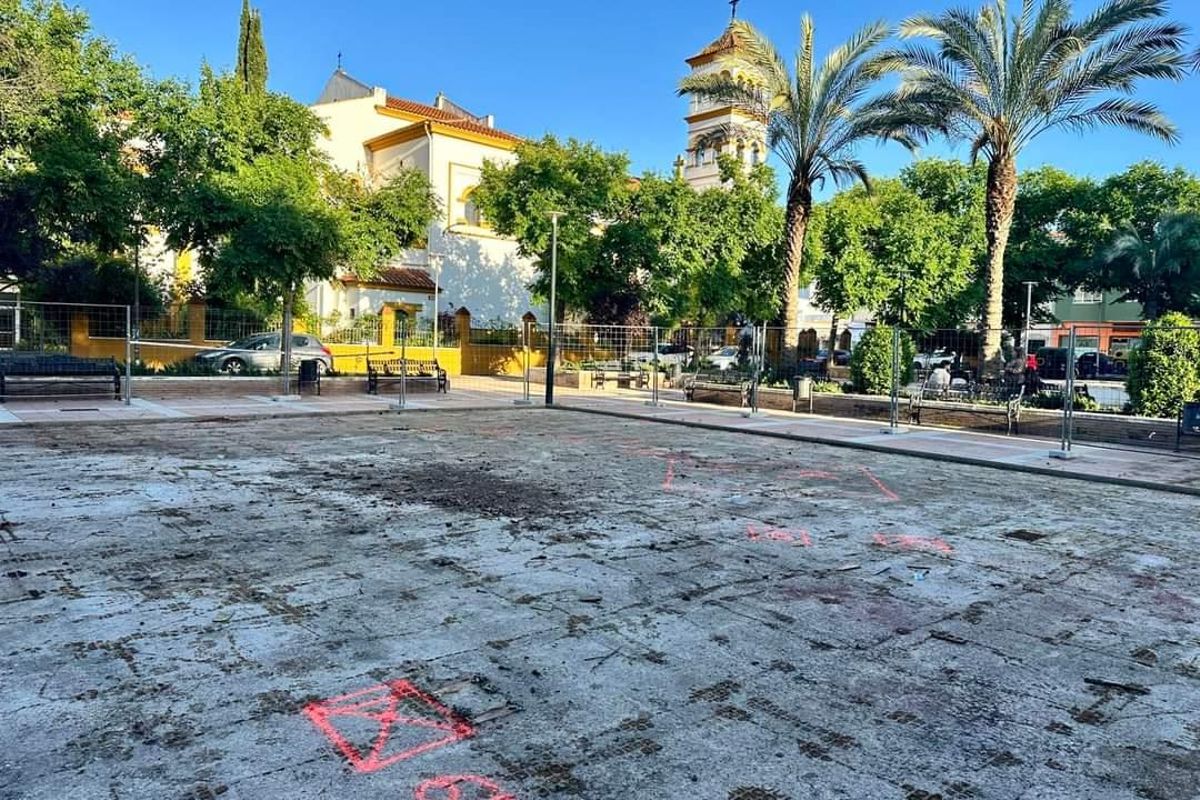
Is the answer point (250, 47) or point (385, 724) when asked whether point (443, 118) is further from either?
point (385, 724)

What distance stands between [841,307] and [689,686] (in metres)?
31.4

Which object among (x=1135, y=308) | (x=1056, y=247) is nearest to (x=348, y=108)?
(x=1056, y=247)

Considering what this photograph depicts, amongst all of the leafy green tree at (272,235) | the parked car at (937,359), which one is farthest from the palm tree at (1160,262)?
the leafy green tree at (272,235)

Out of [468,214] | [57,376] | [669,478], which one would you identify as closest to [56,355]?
[57,376]

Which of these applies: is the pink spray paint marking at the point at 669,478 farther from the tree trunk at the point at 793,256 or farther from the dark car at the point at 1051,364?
the dark car at the point at 1051,364

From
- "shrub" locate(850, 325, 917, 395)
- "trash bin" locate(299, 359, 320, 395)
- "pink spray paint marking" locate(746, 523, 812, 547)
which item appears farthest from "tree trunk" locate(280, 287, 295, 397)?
"pink spray paint marking" locate(746, 523, 812, 547)

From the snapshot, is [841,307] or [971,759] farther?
[841,307]

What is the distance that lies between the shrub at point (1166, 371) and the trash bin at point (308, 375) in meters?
19.5

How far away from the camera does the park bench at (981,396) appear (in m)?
16.3

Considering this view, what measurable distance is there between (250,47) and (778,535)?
34849mm

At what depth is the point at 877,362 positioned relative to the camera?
789 inches

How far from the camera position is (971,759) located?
329 centimetres

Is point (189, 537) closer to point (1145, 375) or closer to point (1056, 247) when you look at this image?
point (1145, 375)

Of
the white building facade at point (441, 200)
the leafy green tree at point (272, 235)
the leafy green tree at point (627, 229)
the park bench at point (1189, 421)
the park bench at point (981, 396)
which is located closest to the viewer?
the park bench at point (1189, 421)
